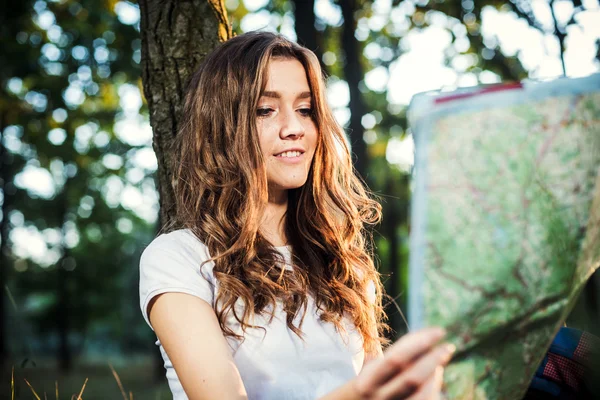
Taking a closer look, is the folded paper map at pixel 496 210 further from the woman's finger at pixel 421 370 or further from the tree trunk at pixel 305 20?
the tree trunk at pixel 305 20

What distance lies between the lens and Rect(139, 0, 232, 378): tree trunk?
2.76 m

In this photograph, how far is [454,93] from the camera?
113 centimetres

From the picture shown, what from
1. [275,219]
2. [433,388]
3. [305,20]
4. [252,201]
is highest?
[305,20]

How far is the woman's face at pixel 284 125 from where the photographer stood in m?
2.24

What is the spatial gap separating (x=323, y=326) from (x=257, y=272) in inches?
13.0

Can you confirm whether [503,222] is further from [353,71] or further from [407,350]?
[353,71]

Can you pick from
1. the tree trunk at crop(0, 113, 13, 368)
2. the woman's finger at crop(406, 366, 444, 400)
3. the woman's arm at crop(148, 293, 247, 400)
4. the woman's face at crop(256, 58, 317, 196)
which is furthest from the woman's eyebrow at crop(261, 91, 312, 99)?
the tree trunk at crop(0, 113, 13, 368)

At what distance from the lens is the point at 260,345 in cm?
203

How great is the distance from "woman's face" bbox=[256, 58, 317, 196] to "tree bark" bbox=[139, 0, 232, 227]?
663 millimetres

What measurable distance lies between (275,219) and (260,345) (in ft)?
2.10

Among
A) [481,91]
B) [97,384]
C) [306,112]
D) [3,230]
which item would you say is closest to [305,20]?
[306,112]

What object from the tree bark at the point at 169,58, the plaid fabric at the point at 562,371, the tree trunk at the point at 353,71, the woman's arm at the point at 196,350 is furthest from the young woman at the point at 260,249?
the tree trunk at the point at 353,71

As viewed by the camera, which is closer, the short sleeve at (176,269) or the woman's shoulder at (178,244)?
the short sleeve at (176,269)

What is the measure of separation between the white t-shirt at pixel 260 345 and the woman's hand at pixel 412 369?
884 mm
